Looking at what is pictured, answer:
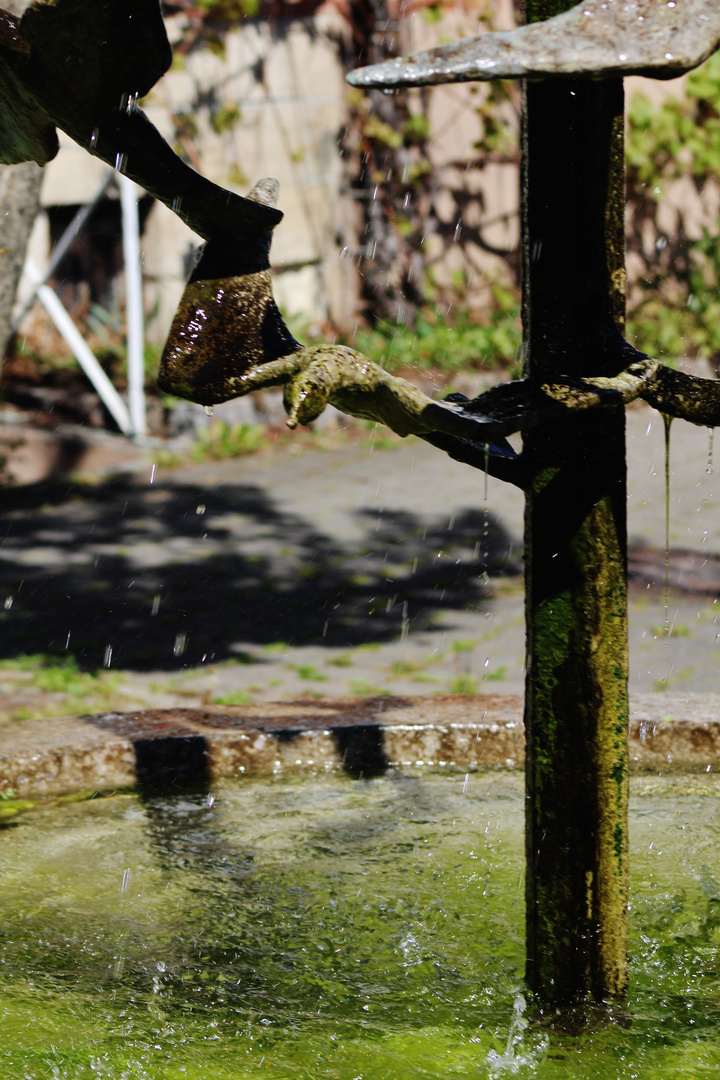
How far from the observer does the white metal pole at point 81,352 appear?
844cm

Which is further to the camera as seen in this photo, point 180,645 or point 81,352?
point 81,352

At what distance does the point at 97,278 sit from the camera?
991cm

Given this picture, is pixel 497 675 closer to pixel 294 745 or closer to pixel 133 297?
pixel 294 745

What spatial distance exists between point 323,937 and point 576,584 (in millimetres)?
960

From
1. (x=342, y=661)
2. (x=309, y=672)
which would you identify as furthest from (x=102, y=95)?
(x=342, y=661)

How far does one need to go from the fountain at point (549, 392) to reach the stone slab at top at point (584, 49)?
31 cm

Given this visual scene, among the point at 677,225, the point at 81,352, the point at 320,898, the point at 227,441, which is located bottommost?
the point at 320,898

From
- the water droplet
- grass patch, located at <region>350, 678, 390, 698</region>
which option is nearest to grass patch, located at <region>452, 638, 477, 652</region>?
grass patch, located at <region>350, 678, 390, 698</region>

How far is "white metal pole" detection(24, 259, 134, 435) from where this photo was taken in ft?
27.7

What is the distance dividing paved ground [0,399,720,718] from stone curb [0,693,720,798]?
2.33 feet

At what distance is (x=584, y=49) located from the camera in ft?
4.71

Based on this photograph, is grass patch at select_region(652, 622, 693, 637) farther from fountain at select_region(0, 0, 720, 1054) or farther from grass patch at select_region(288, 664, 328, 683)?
fountain at select_region(0, 0, 720, 1054)

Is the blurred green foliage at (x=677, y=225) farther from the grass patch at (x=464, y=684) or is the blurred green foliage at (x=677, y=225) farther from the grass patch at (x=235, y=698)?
the grass patch at (x=235, y=698)

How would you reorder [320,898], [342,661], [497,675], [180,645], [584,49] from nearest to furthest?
[584,49] < [320,898] < [497,675] < [342,661] < [180,645]
